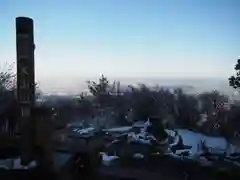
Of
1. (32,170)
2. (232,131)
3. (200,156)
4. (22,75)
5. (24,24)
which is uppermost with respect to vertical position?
(24,24)

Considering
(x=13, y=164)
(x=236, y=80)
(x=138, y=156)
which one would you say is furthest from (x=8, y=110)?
(x=236, y=80)

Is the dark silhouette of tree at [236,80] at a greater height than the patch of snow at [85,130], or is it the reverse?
the dark silhouette of tree at [236,80]

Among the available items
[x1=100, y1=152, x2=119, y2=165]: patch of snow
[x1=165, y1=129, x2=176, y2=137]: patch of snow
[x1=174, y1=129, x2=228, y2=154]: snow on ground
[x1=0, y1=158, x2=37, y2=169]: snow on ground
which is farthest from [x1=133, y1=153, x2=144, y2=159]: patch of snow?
[x1=0, y1=158, x2=37, y2=169]: snow on ground

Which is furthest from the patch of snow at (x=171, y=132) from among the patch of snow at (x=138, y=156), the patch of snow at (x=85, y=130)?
the patch of snow at (x=85, y=130)

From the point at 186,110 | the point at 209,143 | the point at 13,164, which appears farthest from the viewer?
the point at 13,164

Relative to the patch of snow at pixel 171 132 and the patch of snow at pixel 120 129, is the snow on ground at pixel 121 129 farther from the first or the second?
the patch of snow at pixel 171 132

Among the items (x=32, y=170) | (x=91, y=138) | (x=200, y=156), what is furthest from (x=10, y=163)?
(x=200, y=156)

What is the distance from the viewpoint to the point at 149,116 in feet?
9.61

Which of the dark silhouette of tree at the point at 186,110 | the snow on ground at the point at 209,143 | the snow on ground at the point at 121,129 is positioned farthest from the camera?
the snow on ground at the point at 121,129

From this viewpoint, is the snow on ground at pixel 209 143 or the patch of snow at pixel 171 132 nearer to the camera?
the snow on ground at pixel 209 143

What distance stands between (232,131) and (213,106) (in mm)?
263

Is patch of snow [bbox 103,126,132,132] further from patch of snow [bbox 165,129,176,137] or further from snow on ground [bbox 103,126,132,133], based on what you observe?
patch of snow [bbox 165,129,176,137]

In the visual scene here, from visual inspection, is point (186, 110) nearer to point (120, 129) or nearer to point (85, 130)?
point (120, 129)

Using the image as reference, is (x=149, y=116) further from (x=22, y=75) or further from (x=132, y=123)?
(x=22, y=75)
